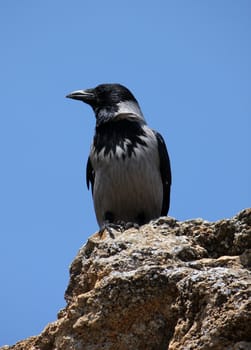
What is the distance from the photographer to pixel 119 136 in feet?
31.8

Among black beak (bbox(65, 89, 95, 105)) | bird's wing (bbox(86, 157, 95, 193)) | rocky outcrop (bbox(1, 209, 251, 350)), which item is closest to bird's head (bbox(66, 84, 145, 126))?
black beak (bbox(65, 89, 95, 105))

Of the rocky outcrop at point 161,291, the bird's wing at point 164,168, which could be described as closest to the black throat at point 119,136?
the bird's wing at point 164,168

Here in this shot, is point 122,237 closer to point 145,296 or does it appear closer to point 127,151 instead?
point 145,296

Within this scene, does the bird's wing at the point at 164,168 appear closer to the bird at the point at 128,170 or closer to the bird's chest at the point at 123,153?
the bird at the point at 128,170

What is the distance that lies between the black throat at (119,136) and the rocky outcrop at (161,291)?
315cm

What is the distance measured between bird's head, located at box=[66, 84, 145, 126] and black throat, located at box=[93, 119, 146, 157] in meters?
0.10

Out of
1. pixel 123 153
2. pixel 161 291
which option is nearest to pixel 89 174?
pixel 123 153

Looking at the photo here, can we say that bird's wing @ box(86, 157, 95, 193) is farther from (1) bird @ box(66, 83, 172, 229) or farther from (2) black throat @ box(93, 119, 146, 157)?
(2) black throat @ box(93, 119, 146, 157)

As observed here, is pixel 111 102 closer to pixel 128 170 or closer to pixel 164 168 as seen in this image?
pixel 164 168

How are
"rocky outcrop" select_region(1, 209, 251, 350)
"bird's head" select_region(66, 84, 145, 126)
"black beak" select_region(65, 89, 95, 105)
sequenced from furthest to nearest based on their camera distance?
"black beak" select_region(65, 89, 95, 105) < "bird's head" select_region(66, 84, 145, 126) < "rocky outcrop" select_region(1, 209, 251, 350)

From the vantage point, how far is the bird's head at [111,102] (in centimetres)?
1013

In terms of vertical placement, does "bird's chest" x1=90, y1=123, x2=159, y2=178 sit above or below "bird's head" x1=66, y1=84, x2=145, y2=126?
below

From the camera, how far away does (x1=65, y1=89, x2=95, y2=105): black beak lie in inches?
426

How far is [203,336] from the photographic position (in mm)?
4715
